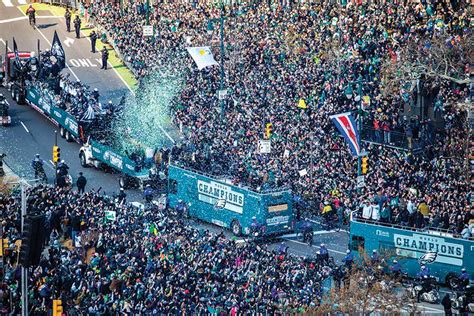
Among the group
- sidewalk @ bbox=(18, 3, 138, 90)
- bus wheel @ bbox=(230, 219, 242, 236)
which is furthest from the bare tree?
sidewalk @ bbox=(18, 3, 138, 90)

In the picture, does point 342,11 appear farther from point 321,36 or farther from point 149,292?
point 149,292

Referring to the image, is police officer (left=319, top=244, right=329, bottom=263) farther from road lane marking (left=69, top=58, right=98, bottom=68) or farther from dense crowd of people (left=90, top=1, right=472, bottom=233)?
road lane marking (left=69, top=58, right=98, bottom=68)

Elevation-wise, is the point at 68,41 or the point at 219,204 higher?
the point at 68,41

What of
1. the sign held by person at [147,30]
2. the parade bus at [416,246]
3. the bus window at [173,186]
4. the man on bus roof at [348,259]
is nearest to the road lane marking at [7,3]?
the sign held by person at [147,30]

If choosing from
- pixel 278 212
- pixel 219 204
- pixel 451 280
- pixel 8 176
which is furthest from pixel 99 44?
pixel 451 280

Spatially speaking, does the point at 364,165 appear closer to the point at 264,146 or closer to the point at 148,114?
the point at 264,146

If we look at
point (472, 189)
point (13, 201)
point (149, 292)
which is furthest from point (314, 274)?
point (13, 201)
